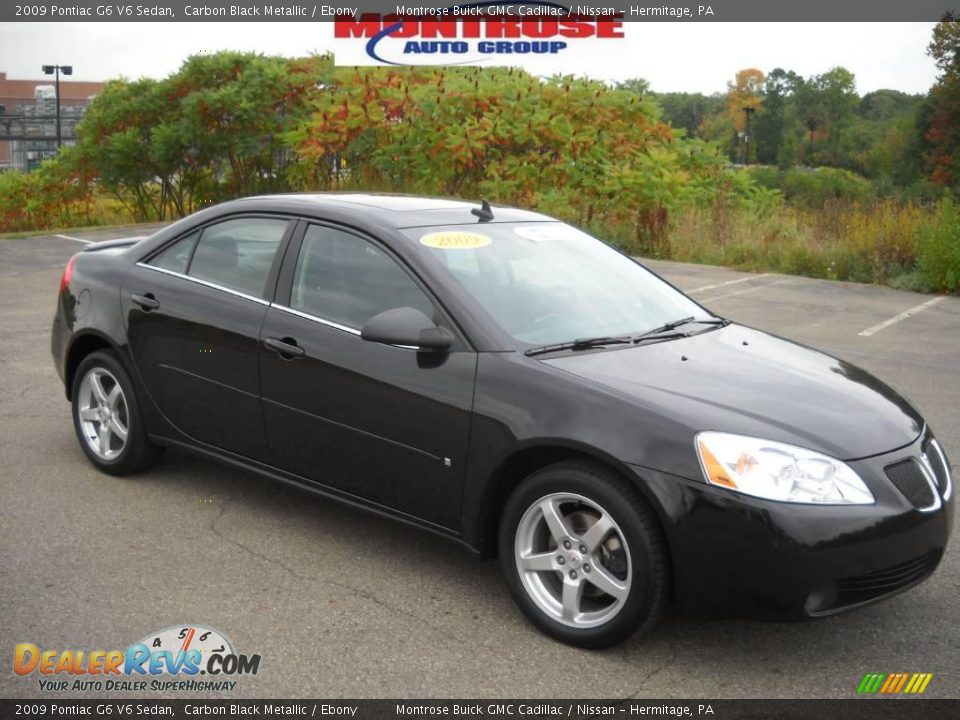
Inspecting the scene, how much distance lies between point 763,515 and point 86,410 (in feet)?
12.3

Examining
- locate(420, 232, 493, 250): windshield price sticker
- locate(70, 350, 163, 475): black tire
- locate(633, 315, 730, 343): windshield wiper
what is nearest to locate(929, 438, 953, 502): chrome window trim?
locate(633, 315, 730, 343): windshield wiper

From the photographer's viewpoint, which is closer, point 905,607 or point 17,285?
point 905,607

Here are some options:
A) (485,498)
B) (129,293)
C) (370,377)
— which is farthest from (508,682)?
(129,293)

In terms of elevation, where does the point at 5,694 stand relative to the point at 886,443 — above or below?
below

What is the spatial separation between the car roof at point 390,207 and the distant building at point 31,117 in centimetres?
3987

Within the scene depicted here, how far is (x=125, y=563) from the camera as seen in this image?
4.45 metres

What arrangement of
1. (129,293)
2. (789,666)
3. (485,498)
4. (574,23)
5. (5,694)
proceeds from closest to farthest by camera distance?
(5,694) → (789,666) → (485,498) → (129,293) → (574,23)

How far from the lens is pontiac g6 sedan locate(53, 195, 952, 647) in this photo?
11.4 feet

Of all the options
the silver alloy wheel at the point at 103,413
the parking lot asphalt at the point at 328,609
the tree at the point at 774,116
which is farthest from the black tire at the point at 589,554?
the tree at the point at 774,116

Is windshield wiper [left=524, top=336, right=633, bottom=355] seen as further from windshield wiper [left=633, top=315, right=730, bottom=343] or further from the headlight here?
the headlight

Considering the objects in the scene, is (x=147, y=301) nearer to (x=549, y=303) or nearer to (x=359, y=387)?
(x=359, y=387)

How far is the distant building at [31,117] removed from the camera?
55.6 metres

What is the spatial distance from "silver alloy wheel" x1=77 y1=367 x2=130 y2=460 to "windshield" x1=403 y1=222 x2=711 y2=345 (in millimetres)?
2002

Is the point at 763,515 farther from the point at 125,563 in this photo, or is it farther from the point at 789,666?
the point at 125,563
